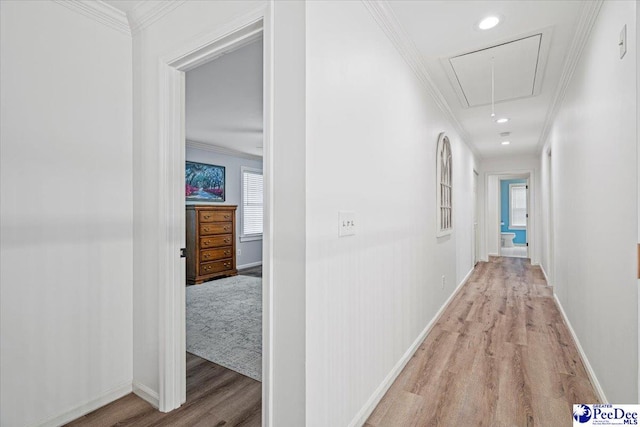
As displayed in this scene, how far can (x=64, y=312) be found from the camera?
1.73 metres

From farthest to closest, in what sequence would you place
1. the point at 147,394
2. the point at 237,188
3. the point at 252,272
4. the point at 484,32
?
→ 1. the point at 237,188
2. the point at 252,272
3. the point at 484,32
4. the point at 147,394

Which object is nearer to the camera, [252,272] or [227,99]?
[227,99]

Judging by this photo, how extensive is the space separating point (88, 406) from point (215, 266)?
12.5 feet

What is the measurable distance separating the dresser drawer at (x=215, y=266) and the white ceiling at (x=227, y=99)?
2.14 meters

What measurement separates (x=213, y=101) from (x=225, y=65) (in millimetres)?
994

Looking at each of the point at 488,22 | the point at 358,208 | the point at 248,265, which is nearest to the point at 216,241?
the point at 248,265

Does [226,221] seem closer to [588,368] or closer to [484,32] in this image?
[484,32]

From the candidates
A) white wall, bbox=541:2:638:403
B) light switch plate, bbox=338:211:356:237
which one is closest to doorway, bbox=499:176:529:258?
white wall, bbox=541:2:638:403

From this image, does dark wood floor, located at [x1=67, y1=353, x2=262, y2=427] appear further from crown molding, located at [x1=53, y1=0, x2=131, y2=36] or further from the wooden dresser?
the wooden dresser

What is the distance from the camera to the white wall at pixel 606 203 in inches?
54.4

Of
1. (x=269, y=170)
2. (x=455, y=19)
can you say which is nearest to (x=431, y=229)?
(x=455, y=19)

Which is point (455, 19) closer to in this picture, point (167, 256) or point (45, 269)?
point (167, 256)

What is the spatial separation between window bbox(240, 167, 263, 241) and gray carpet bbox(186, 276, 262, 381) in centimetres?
201

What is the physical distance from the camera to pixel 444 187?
3678 mm
